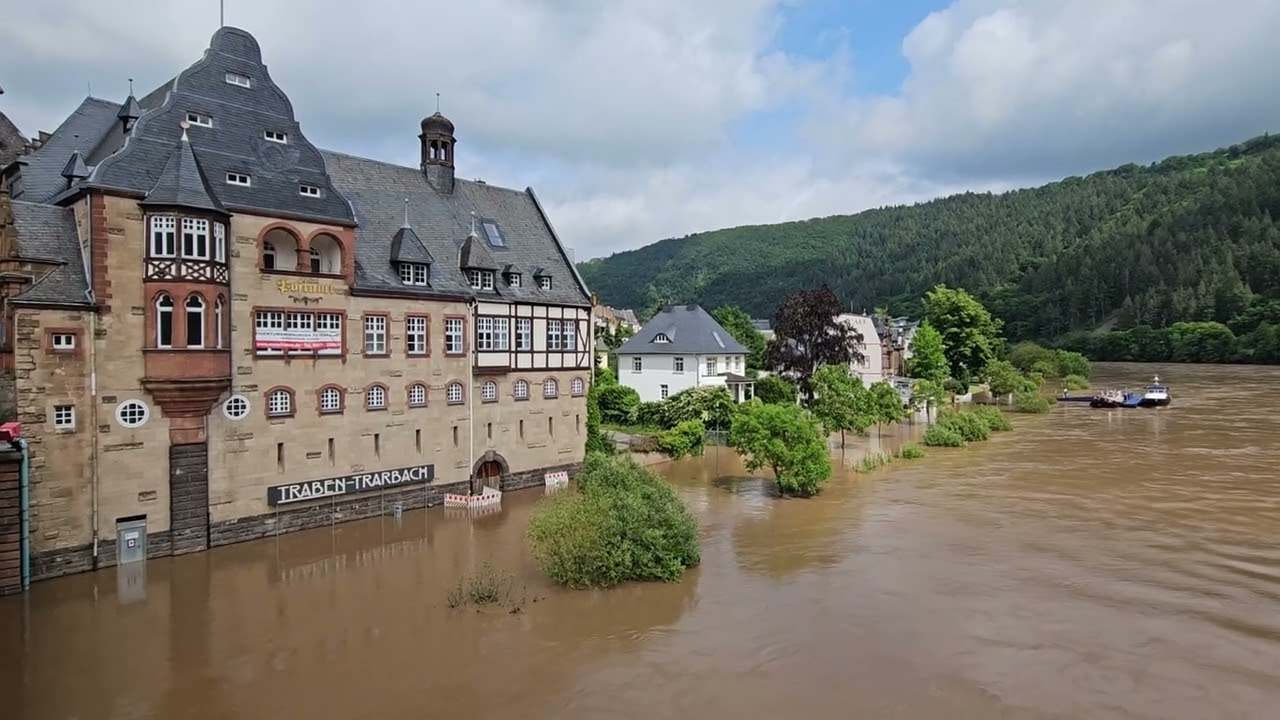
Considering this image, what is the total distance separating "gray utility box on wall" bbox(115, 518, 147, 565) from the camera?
19.1 m

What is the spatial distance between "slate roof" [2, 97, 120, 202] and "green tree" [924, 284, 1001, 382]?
63.6m

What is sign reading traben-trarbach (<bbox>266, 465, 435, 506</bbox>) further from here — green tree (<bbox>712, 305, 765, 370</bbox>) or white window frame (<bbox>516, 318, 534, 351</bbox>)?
green tree (<bbox>712, 305, 765, 370</bbox>)

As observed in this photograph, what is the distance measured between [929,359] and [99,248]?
57.0 meters

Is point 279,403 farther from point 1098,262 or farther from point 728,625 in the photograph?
point 1098,262

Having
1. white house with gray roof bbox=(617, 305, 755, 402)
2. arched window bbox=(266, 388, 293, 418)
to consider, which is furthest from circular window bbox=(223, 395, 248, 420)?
white house with gray roof bbox=(617, 305, 755, 402)

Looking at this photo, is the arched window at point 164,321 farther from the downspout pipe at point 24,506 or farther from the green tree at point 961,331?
the green tree at point 961,331

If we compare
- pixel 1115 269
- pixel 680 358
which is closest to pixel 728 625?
pixel 680 358

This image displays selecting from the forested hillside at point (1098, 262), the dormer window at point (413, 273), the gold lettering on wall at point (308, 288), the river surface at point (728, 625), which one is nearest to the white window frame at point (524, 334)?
the dormer window at point (413, 273)

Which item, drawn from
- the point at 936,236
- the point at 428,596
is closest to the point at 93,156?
the point at 428,596

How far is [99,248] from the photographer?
18.7 m

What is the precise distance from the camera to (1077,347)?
382 ft

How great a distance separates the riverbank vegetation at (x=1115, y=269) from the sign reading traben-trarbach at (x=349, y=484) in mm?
106585

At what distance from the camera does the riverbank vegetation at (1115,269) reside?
349 feet

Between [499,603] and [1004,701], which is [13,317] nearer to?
[499,603]
